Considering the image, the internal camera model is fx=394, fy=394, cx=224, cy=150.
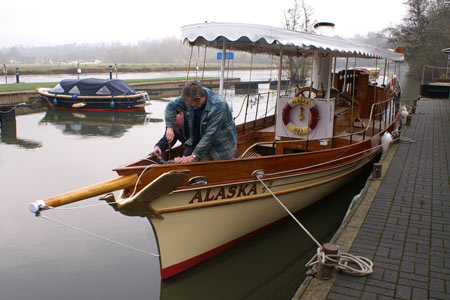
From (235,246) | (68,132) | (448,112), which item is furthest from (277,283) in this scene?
(448,112)

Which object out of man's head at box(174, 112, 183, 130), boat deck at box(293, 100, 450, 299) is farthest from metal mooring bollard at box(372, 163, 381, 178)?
man's head at box(174, 112, 183, 130)

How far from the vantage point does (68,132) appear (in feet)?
54.5

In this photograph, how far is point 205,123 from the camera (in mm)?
5105

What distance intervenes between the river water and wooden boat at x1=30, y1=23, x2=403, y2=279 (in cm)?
32

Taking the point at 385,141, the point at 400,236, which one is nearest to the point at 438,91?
the point at 385,141

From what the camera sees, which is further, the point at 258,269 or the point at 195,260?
the point at 258,269

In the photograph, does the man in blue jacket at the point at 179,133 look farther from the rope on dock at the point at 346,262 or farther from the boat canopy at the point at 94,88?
the boat canopy at the point at 94,88

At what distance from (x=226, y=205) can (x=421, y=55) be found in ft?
143

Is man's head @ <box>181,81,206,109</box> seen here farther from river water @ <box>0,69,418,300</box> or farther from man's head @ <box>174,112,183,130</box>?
river water @ <box>0,69,418,300</box>

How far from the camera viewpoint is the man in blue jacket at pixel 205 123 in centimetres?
491

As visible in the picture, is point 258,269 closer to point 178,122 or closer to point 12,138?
point 178,122

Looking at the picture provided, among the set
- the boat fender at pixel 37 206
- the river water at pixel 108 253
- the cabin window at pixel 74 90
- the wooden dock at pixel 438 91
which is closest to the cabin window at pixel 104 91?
the cabin window at pixel 74 90

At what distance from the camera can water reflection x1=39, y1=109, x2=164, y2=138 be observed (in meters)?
17.0

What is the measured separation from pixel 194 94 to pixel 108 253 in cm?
315
